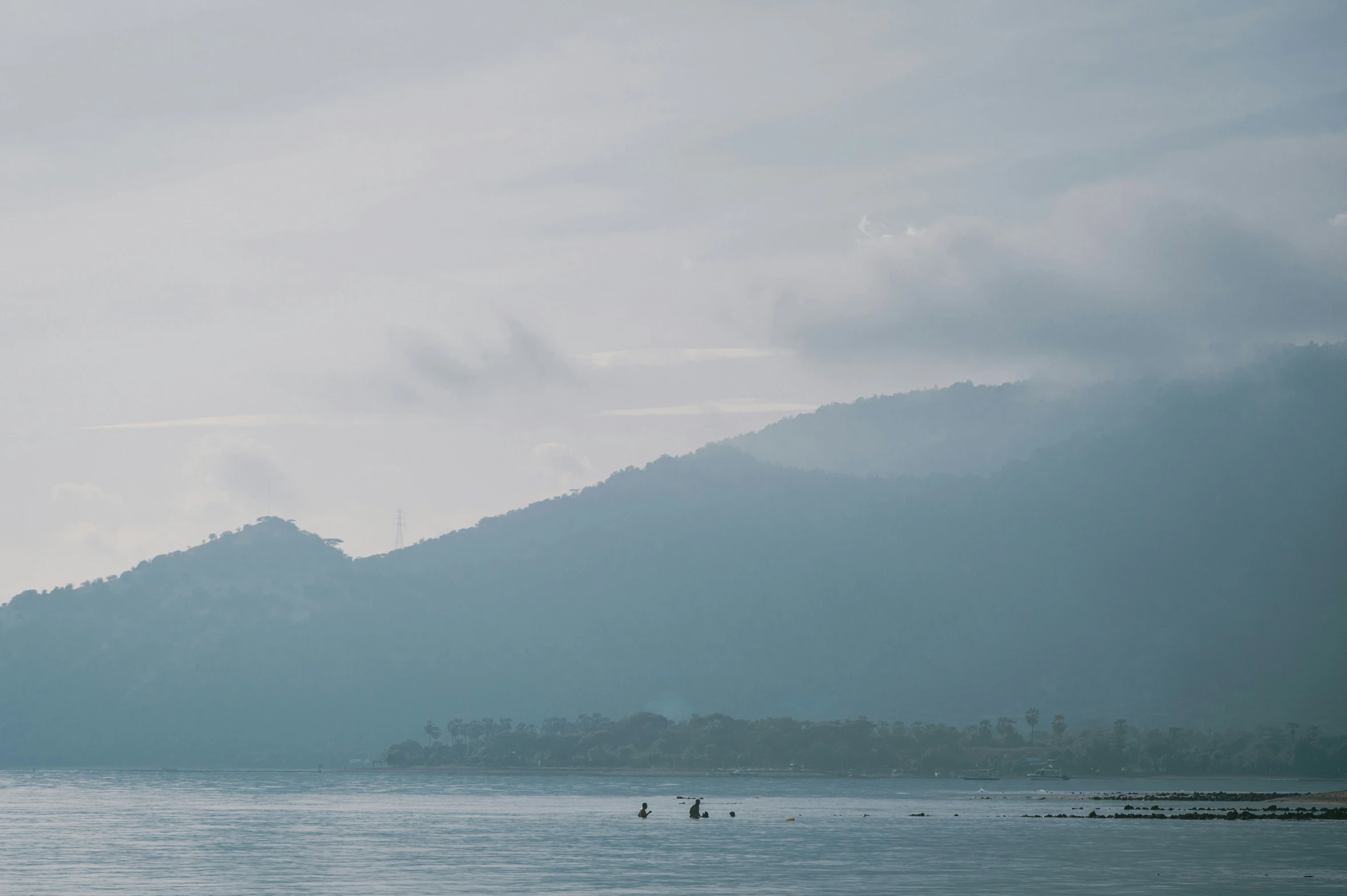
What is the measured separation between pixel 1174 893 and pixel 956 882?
49.0 ft

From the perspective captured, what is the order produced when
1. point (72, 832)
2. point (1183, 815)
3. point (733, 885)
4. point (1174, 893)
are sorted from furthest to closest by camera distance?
point (1183, 815), point (72, 832), point (733, 885), point (1174, 893)

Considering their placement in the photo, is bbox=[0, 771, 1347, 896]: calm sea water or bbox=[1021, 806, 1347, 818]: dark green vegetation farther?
bbox=[1021, 806, 1347, 818]: dark green vegetation

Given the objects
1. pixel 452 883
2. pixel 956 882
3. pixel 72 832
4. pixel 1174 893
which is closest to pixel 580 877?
pixel 452 883

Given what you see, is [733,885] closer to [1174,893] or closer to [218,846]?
[1174,893]

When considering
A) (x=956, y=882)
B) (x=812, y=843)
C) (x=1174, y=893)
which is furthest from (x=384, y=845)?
(x=1174, y=893)

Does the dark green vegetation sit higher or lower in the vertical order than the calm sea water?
lower

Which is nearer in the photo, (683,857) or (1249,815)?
(683,857)

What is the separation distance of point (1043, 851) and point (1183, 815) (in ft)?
206

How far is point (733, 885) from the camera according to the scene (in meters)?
101

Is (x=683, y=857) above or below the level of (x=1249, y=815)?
above

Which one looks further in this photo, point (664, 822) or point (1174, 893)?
point (664, 822)

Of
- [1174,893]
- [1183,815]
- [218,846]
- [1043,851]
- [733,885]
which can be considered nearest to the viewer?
[1174,893]

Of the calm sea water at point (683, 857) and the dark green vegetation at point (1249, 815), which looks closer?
the calm sea water at point (683, 857)

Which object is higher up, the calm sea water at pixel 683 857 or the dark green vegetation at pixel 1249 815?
the calm sea water at pixel 683 857
